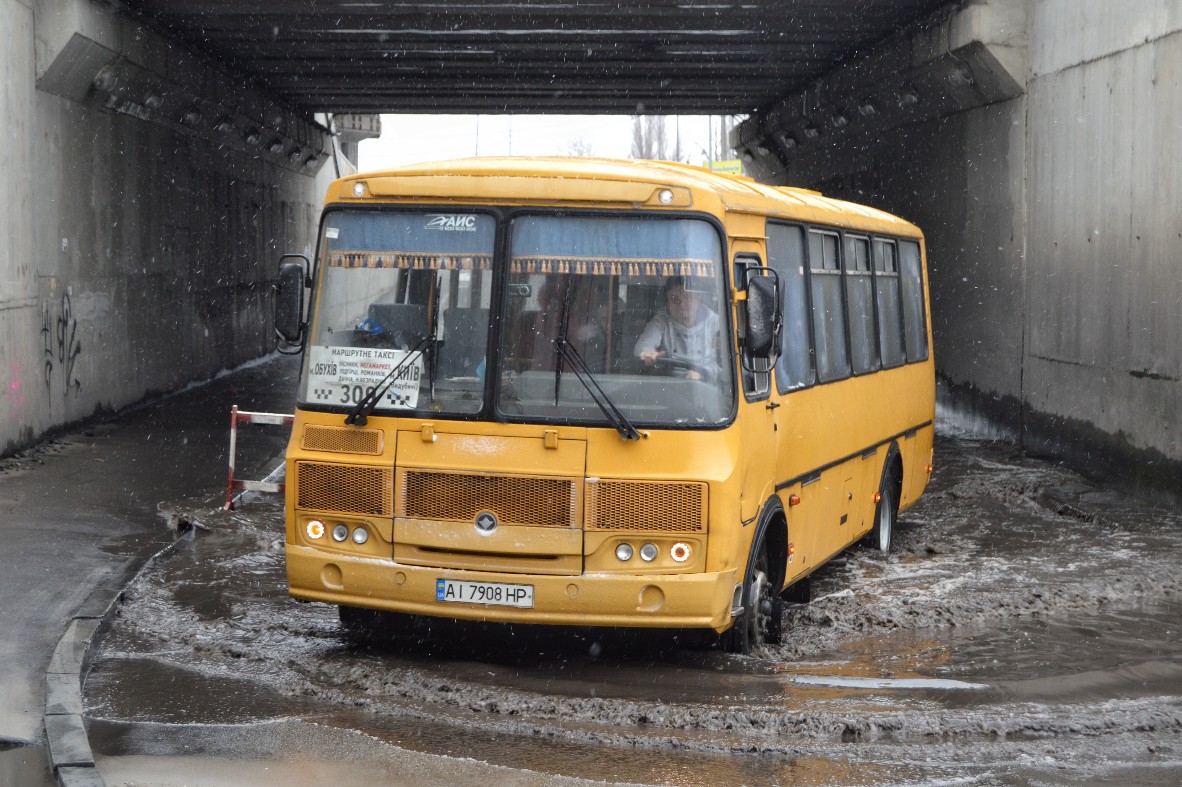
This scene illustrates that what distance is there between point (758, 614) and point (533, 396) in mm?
1937

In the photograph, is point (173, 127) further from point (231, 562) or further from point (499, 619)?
point (499, 619)

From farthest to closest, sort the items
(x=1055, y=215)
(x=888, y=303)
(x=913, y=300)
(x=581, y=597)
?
1. (x=1055, y=215)
2. (x=913, y=300)
3. (x=888, y=303)
4. (x=581, y=597)

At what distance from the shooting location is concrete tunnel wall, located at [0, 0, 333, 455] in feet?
54.6

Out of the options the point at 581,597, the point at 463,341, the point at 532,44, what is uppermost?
the point at 532,44

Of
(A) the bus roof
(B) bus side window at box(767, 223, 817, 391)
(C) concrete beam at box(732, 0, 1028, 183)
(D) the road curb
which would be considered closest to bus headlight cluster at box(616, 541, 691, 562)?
(B) bus side window at box(767, 223, 817, 391)

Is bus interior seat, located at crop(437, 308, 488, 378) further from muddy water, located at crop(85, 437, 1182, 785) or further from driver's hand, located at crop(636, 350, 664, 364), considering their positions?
muddy water, located at crop(85, 437, 1182, 785)

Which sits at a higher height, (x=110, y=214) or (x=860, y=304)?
(x=110, y=214)

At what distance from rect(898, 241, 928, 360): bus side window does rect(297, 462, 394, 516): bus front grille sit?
682 centimetres

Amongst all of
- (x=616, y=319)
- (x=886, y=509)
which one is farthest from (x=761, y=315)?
(x=886, y=509)

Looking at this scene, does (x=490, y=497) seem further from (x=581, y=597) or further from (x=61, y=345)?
(x=61, y=345)

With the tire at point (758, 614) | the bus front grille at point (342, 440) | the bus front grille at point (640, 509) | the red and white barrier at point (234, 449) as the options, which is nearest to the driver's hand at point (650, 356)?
the bus front grille at point (640, 509)

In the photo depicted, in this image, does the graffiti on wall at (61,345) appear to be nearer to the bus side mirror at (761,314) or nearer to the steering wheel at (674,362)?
the steering wheel at (674,362)

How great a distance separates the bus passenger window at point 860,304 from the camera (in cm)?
1156

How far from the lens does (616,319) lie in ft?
26.5
